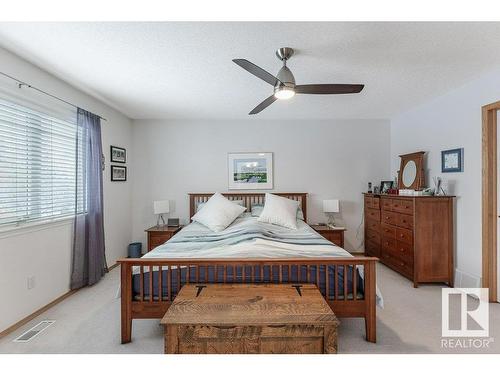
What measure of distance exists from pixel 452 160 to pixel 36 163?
485 centimetres

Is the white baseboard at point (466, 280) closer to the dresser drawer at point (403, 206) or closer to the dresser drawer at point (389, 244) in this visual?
the dresser drawer at point (389, 244)

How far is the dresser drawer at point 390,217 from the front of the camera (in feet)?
12.3

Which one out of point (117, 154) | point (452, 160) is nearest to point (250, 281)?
point (452, 160)

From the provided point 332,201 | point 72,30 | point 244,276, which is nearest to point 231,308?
point 244,276

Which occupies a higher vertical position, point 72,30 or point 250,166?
point 72,30

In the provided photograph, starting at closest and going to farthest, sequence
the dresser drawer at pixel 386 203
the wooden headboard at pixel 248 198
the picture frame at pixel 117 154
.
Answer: the dresser drawer at pixel 386 203 < the picture frame at pixel 117 154 < the wooden headboard at pixel 248 198

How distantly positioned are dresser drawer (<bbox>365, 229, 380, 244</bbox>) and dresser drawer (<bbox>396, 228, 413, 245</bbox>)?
0.57 metres

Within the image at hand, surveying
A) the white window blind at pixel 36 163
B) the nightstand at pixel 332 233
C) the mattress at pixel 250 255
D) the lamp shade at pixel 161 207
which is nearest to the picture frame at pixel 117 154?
the white window blind at pixel 36 163

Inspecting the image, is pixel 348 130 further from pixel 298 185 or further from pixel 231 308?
pixel 231 308

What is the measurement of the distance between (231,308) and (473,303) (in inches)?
112

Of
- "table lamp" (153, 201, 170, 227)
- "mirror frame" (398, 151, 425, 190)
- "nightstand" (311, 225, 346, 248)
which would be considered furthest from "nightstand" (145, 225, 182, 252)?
"mirror frame" (398, 151, 425, 190)

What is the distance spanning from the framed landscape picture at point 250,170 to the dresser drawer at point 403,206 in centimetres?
201

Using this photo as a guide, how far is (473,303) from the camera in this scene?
286cm

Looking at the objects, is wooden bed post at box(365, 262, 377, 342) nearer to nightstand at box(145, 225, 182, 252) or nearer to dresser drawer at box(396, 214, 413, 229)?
dresser drawer at box(396, 214, 413, 229)
